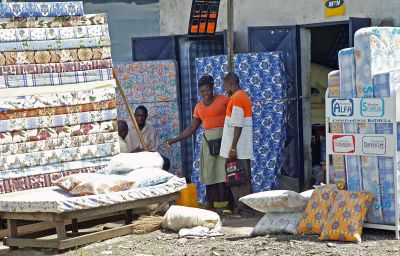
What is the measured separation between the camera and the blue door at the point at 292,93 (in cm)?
1215

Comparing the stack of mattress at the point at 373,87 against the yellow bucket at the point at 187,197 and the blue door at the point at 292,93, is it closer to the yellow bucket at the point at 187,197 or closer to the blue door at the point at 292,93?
the yellow bucket at the point at 187,197

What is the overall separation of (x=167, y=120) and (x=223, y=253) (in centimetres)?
549

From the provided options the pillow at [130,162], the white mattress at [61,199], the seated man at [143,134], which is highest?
the seated man at [143,134]

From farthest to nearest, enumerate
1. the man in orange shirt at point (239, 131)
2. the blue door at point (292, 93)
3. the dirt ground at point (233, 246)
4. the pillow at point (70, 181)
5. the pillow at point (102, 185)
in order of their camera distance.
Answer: the blue door at point (292, 93), the man in orange shirt at point (239, 131), the pillow at point (70, 181), the pillow at point (102, 185), the dirt ground at point (233, 246)

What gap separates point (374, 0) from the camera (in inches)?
444

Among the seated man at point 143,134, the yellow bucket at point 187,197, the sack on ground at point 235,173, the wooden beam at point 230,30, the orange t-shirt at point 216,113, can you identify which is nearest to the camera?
the sack on ground at point 235,173

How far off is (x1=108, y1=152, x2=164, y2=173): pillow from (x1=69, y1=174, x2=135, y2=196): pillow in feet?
1.09

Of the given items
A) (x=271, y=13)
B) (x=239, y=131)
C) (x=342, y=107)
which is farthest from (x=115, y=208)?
(x=271, y=13)

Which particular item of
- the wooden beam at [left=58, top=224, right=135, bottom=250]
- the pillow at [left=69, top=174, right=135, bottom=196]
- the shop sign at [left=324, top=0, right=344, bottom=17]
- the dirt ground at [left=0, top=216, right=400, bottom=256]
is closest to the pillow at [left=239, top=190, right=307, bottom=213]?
the dirt ground at [left=0, top=216, right=400, bottom=256]

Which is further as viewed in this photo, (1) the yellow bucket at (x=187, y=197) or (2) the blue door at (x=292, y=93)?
(2) the blue door at (x=292, y=93)

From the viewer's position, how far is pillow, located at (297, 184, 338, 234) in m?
8.66

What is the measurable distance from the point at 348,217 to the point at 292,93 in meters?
4.04

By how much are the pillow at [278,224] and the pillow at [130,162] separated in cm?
180

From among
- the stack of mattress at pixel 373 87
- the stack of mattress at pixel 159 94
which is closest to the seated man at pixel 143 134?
the stack of mattress at pixel 159 94
